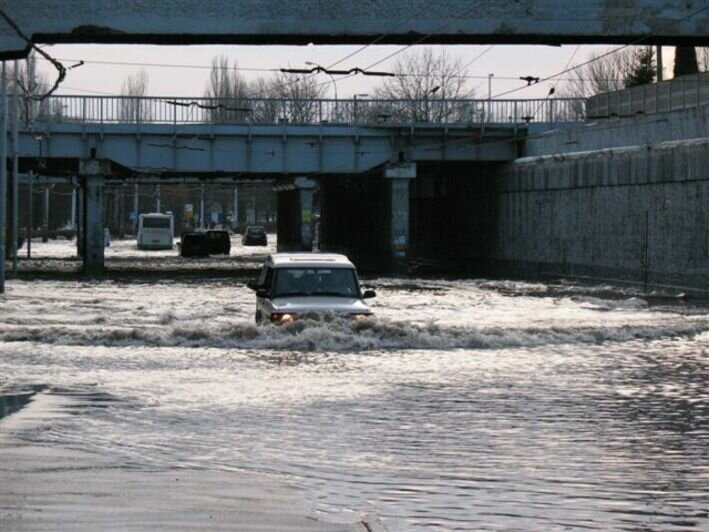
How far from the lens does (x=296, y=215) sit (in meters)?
96.3

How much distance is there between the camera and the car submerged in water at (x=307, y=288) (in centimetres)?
2386

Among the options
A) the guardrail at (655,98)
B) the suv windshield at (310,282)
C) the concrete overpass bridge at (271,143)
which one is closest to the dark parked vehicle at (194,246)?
the concrete overpass bridge at (271,143)

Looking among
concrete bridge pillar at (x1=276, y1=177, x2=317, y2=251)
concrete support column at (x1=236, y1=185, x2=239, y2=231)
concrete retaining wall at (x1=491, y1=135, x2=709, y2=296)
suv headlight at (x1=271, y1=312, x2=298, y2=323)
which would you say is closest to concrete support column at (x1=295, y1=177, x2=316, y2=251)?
concrete bridge pillar at (x1=276, y1=177, x2=317, y2=251)

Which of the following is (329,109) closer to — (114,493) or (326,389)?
(326,389)

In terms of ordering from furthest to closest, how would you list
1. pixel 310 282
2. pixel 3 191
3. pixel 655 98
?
pixel 655 98 → pixel 3 191 → pixel 310 282

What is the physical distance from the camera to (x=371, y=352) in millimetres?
23375

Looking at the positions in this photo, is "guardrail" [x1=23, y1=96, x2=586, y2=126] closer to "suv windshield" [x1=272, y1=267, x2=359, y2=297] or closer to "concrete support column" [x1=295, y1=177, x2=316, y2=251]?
"concrete support column" [x1=295, y1=177, x2=316, y2=251]

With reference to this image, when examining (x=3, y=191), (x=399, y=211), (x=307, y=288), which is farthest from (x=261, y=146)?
(x=307, y=288)

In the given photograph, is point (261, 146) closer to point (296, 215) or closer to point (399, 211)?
point (399, 211)

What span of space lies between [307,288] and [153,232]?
8534cm

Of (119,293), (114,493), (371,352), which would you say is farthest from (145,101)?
(114,493)

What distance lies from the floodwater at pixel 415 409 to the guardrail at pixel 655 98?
1955 cm

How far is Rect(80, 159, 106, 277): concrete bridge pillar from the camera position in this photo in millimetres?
63969

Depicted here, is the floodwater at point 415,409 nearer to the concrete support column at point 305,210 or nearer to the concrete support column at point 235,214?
the concrete support column at point 305,210
